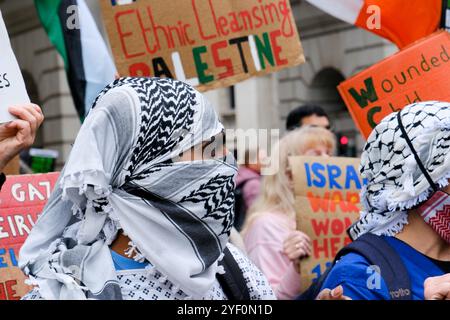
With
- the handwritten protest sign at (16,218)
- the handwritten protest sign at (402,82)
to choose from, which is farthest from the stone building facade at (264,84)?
the handwritten protest sign at (16,218)

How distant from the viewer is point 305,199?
4141 mm

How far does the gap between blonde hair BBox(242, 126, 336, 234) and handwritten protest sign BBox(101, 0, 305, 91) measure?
0.81 m

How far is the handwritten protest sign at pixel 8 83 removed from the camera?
2422 millimetres

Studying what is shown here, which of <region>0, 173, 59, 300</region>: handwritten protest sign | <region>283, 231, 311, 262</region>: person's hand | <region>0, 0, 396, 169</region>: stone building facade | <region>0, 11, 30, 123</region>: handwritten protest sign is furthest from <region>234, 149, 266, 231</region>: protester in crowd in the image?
<region>0, 0, 396, 169</region>: stone building facade

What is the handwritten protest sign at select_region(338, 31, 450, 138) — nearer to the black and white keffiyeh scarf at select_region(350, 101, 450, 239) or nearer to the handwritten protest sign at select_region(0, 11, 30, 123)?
the black and white keffiyeh scarf at select_region(350, 101, 450, 239)

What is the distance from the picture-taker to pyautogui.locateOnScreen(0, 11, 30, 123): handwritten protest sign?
95.3 inches

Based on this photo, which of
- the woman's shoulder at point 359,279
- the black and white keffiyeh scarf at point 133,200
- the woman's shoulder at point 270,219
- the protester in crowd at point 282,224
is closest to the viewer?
the black and white keffiyeh scarf at point 133,200

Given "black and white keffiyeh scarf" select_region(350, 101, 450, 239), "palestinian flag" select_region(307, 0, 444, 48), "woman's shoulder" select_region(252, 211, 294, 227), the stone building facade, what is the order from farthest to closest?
the stone building facade < "woman's shoulder" select_region(252, 211, 294, 227) < "palestinian flag" select_region(307, 0, 444, 48) < "black and white keffiyeh scarf" select_region(350, 101, 450, 239)

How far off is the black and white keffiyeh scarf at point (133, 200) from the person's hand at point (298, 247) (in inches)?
70.6

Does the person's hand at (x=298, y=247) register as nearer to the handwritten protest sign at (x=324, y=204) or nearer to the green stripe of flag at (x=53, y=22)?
the handwritten protest sign at (x=324, y=204)
